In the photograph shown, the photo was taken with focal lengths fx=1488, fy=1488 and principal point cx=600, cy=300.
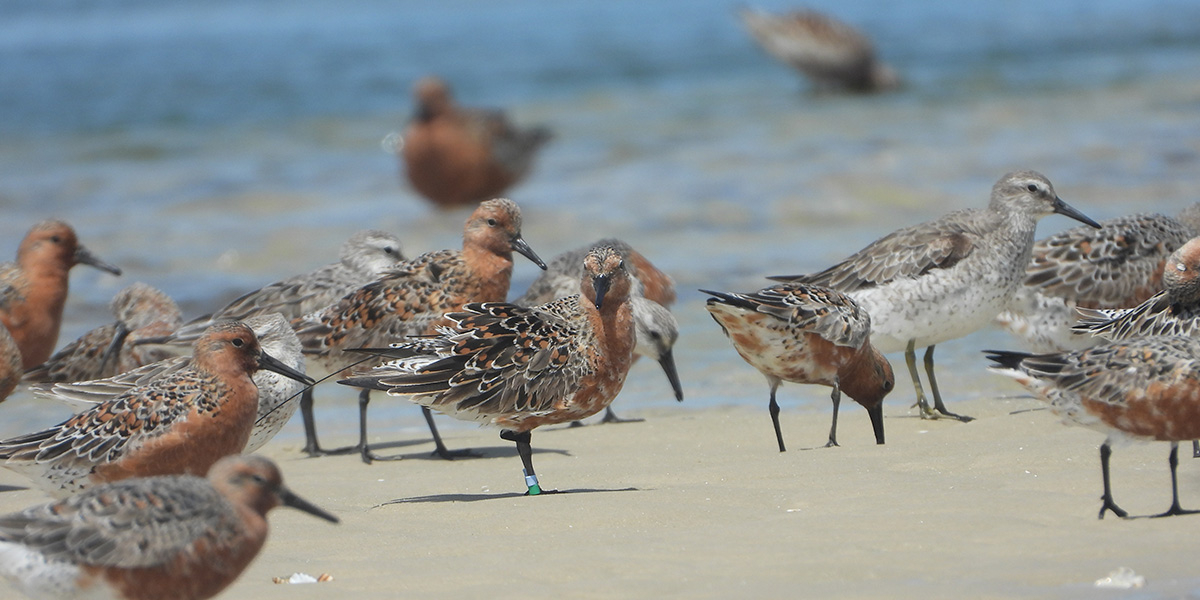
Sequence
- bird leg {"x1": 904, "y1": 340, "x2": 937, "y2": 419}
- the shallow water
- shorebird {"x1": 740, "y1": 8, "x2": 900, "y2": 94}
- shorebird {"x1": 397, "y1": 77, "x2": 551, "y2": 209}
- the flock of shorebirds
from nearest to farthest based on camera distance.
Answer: the flock of shorebirds
bird leg {"x1": 904, "y1": 340, "x2": 937, "y2": 419}
the shallow water
shorebird {"x1": 397, "y1": 77, "x2": 551, "y2": 209}
shorebird {"x1": 740, "y1": 8, "x2": 900, "y2": 94}

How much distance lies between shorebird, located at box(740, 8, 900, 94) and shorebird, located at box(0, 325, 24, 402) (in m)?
18.7

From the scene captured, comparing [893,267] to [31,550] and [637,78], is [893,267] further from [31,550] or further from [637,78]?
[637,78]

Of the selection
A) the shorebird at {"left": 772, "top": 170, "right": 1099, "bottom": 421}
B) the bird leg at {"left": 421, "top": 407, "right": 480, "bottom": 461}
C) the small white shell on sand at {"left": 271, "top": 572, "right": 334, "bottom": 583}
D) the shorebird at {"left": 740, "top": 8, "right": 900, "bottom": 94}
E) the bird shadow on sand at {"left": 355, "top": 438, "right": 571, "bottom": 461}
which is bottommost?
the bird shadow on sand at {"left": 355, "top": 438, "right": 571, "bottom": 461}

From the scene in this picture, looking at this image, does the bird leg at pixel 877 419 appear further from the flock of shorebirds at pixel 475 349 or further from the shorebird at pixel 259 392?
the shorebird at pixel 259 392

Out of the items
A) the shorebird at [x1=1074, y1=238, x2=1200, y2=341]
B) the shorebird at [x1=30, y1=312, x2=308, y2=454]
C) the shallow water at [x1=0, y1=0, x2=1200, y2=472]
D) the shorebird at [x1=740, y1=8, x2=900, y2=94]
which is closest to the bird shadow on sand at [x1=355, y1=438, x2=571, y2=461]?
the shallow water at [x1=0, y1=0, x2=1200, y2=472]

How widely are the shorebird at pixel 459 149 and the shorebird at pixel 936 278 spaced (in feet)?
30.6

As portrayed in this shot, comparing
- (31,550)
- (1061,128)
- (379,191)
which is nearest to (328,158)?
(379,191)

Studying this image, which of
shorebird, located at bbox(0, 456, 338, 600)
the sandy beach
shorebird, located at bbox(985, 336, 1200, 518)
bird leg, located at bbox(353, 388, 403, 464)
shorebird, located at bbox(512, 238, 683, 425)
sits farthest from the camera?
shorebird, located at bbox(512, 238, 683, 425)

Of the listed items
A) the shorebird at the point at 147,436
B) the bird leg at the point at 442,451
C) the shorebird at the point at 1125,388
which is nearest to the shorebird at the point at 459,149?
the bird leg at the point at 442,451

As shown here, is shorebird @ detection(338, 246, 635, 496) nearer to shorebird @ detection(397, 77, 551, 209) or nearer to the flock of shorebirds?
the flock of shorebirds

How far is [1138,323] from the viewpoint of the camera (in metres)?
7.56

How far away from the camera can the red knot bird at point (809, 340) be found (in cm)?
781

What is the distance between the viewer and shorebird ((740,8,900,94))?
81.7 ft

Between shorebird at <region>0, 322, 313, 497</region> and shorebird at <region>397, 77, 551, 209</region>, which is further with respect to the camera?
shorebird at <region>397, 77, 551, 209</region>
